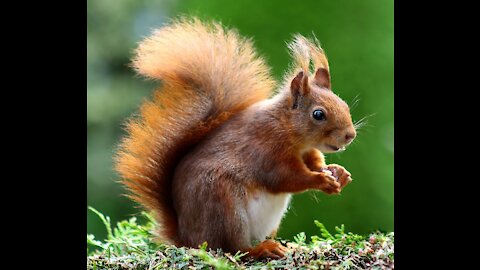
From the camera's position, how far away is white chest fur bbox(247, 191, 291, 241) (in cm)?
179

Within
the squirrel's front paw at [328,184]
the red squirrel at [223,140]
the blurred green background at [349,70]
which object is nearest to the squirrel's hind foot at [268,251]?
the red squirrel at [223,140]

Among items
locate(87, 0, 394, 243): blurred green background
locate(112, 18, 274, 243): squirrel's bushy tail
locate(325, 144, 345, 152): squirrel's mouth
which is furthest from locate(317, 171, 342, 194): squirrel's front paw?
locate(87, 0, 394, 243): blurred green background

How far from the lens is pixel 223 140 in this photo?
1.86 meters

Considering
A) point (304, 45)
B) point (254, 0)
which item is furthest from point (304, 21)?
point (304, 45)

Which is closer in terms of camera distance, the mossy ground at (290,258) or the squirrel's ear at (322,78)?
the mossy ground at (290,258)

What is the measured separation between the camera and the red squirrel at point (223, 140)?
177 cm

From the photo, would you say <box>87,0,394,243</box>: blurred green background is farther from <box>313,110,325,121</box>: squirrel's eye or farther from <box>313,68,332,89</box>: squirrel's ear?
<box>313,110,325,121</box>: squirrel's eye

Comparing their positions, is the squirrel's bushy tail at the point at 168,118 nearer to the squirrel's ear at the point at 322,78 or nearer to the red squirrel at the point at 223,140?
the red squirrel at the point at 223,140

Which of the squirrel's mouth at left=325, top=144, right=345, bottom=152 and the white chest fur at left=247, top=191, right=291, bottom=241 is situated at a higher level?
the squirrel's mouth at left=325, top=144, right=345, bottom=152

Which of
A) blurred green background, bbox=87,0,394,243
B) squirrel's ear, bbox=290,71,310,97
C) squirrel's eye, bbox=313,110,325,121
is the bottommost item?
squirrel's eye, bbox=313,110,325,121

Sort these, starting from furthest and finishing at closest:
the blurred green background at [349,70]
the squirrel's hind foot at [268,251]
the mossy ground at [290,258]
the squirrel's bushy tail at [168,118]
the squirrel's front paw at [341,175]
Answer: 1. the blurred green background at [349,70]
2. the squirrel's bushy tail at [168,118]
3. the squirrel's front paw at [341,175]
4. the squirrel's hind foot at [268,251]
5. the mossy ground at [290,258]

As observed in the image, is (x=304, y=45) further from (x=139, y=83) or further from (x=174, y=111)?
(x=139, y=83)

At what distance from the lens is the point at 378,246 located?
5.30 ft

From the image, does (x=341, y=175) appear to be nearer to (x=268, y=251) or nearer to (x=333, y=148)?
(x=333, y=148)
